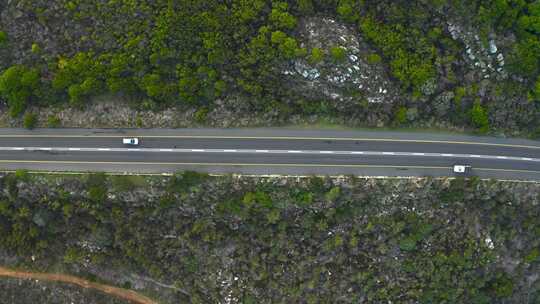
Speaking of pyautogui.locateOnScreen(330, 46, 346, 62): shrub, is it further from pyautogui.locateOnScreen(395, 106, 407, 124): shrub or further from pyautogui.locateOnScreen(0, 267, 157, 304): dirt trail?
pyautogui.locateOnScreen(0, 267, 157, 304): dirt trail

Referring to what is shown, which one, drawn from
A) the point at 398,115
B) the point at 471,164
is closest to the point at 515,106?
the point at 471,164

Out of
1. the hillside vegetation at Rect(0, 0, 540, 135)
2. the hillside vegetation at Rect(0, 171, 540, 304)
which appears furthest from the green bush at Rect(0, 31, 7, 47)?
the hillside vegetation at Rect(0, 171, 540, 304)

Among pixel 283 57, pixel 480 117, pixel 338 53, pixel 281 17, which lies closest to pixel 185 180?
pixel 283 57

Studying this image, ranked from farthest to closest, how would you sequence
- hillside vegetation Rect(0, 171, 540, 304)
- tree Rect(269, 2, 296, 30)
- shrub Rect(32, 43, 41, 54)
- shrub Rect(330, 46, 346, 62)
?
hillside vegetation Rect(0, 171, 540, 304)
shrub Rect(32, 43, 41, 54)
tree Rect(269, 2, 296, 30)
shrub Rect(330, 46, 346, 62)

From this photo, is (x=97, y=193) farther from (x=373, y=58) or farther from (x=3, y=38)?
(x=373, y=58)

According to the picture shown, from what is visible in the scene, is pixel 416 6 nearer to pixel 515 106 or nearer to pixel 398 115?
pixel 398 115
